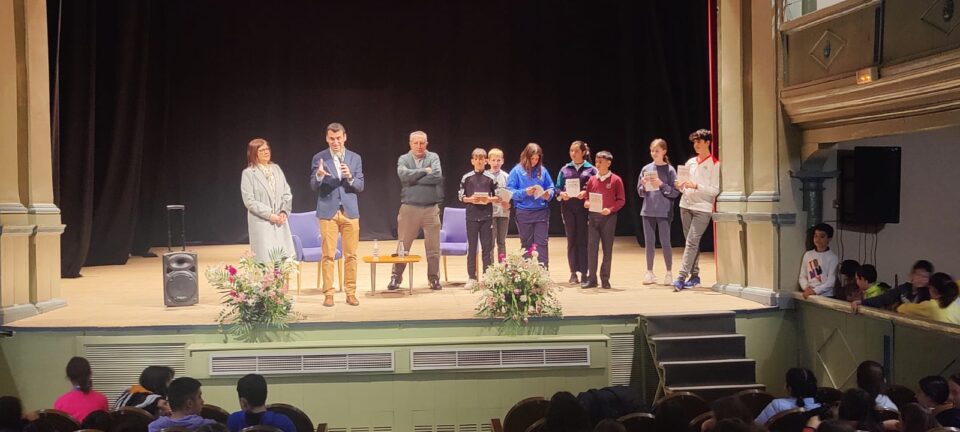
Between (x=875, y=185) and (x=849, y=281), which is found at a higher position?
(x=875, y=185)

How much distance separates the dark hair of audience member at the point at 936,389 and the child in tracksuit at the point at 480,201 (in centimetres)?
438

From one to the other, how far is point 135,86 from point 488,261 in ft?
17.7

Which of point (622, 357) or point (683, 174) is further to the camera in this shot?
point (683, 174)

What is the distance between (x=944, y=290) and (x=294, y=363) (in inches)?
176

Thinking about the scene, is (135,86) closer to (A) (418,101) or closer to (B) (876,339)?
(A) (418,101)

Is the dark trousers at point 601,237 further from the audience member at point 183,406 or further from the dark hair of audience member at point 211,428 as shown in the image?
the dark hair of audience member at point 211,428

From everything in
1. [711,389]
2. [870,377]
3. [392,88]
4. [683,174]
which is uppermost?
[392,88]

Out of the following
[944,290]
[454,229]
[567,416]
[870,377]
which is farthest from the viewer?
[454,229]

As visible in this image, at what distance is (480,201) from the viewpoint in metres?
8.95

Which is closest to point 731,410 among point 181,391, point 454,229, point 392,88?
point 181,391

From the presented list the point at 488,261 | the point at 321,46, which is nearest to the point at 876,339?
the point at 488,261

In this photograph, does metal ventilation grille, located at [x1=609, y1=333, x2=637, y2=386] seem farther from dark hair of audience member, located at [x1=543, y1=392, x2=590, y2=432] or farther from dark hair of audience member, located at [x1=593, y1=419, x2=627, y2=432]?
dark hair of audience member, located at [x1=593, y1=419, x2=627, y2=432]

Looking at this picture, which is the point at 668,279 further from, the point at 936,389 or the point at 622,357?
the point at 936,389

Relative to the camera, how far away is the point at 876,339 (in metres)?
6.86
